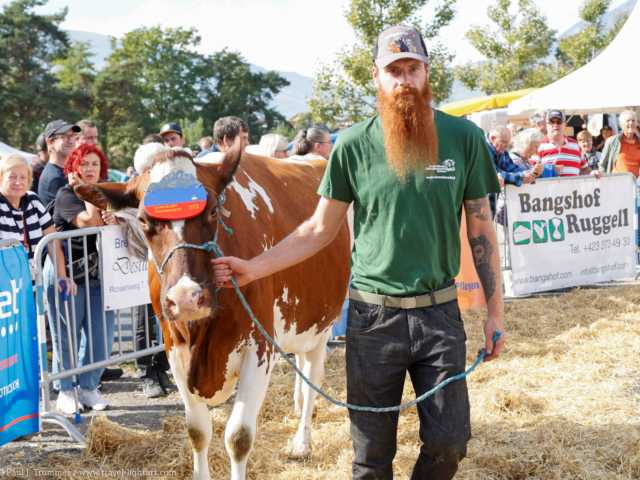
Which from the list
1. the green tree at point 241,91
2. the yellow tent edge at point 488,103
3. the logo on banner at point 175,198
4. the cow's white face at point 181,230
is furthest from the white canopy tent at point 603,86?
the green tree at point 241,91

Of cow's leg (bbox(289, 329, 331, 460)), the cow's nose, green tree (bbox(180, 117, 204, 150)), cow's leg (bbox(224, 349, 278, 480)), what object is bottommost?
cow's leg (bbox(289, 329, 331, 460))

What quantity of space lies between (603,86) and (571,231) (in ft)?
11.2

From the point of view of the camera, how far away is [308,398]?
13.3 ft

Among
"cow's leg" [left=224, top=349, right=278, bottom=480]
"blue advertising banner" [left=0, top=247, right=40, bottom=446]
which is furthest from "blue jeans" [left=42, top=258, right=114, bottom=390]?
"cow's leg" [left=224, top=349, right=278, bottom=480]

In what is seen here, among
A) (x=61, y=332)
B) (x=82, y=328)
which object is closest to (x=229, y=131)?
(x=82, y=328)

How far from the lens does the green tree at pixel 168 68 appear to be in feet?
186

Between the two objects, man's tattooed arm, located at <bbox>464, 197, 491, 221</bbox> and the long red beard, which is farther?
man's tattooed arm, located at <bbox>464, 197, 491, 221</bbox>

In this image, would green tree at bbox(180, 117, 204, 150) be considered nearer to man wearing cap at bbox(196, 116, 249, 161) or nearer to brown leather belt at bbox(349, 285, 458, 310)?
man wearing cap at bbox(196, 116, 249, 161)

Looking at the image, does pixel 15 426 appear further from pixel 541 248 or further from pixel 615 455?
pixel 541 248

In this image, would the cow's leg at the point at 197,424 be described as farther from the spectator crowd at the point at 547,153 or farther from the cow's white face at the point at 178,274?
the spectator crowd at the point at 547,153

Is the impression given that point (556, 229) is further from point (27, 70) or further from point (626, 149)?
point (27, 70)

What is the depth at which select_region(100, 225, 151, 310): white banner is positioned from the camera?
472 centimetres

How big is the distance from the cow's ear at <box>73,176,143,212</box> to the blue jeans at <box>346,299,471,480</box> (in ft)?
3.68

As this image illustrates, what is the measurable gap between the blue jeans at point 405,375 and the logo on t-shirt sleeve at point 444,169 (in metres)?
0.54
